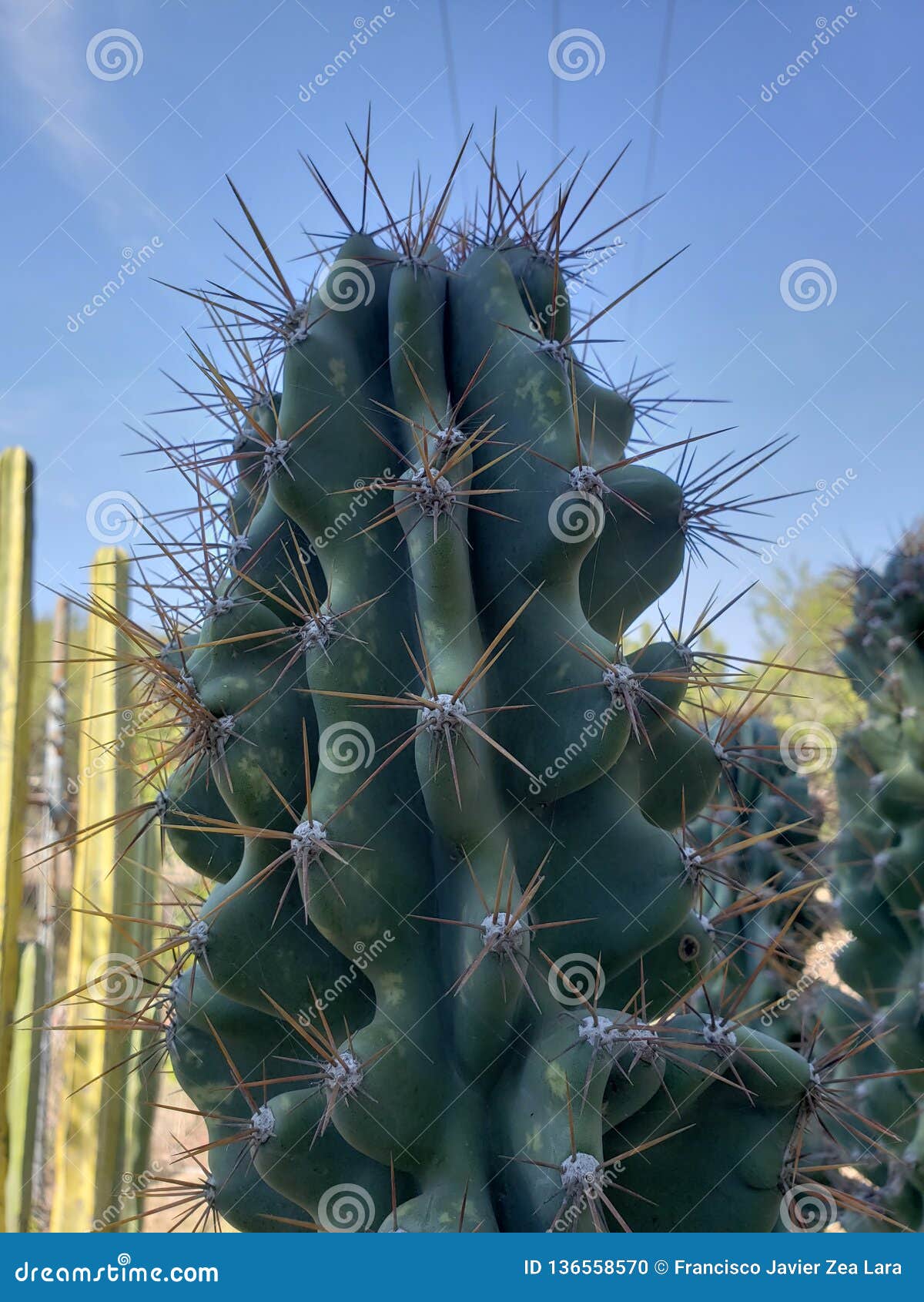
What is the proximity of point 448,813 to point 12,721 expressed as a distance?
3.43 m

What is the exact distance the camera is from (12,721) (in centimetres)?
444

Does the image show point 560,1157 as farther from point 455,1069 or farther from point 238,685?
point 238,685

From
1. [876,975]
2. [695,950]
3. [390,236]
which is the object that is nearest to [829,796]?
[876,975]

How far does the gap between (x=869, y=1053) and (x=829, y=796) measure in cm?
143
